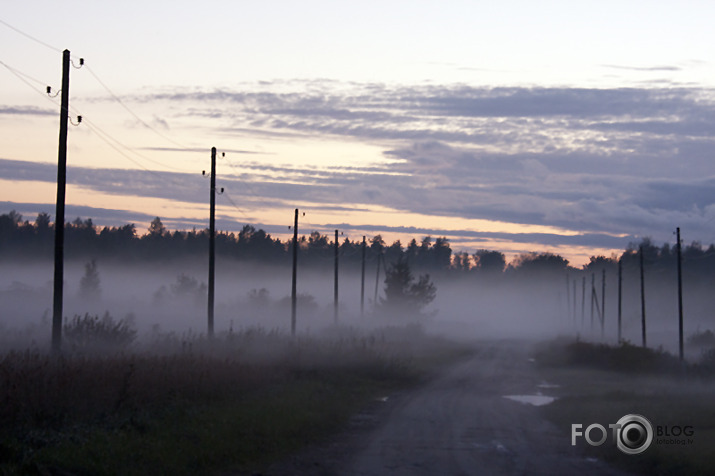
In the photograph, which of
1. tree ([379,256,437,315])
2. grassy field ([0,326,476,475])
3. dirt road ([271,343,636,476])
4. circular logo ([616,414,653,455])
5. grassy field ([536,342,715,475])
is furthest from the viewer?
tree ([379,256,437,315])

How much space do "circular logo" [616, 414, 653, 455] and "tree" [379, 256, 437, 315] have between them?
209 ft

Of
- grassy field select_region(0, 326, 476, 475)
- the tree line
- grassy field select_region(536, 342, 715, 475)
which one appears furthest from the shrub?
the tree line

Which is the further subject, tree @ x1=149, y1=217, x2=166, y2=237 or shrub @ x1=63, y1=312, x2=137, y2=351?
tree @ x1=149, y1=217, x2=166, y2=237

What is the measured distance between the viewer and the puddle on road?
23531 millimetres

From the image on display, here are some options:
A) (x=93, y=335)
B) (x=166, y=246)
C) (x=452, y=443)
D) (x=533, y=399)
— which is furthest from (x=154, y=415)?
(x=166, y=246)

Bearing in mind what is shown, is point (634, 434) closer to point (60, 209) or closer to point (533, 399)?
point (533, 399)

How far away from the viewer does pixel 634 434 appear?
16.1 m

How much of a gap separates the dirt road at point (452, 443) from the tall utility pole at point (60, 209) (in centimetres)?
891

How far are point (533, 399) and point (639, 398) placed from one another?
3.44m

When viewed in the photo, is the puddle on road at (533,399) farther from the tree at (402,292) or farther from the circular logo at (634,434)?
the tree at (402,292)

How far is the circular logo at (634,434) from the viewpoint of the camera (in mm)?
14680

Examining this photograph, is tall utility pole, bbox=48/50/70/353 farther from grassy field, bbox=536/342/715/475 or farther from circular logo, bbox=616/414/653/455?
circular logo, bbox=616/414/653/455

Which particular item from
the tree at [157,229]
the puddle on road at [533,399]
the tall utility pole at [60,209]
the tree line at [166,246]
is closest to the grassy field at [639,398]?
the puddle on road at [533,399]

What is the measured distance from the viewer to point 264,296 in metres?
93.6
